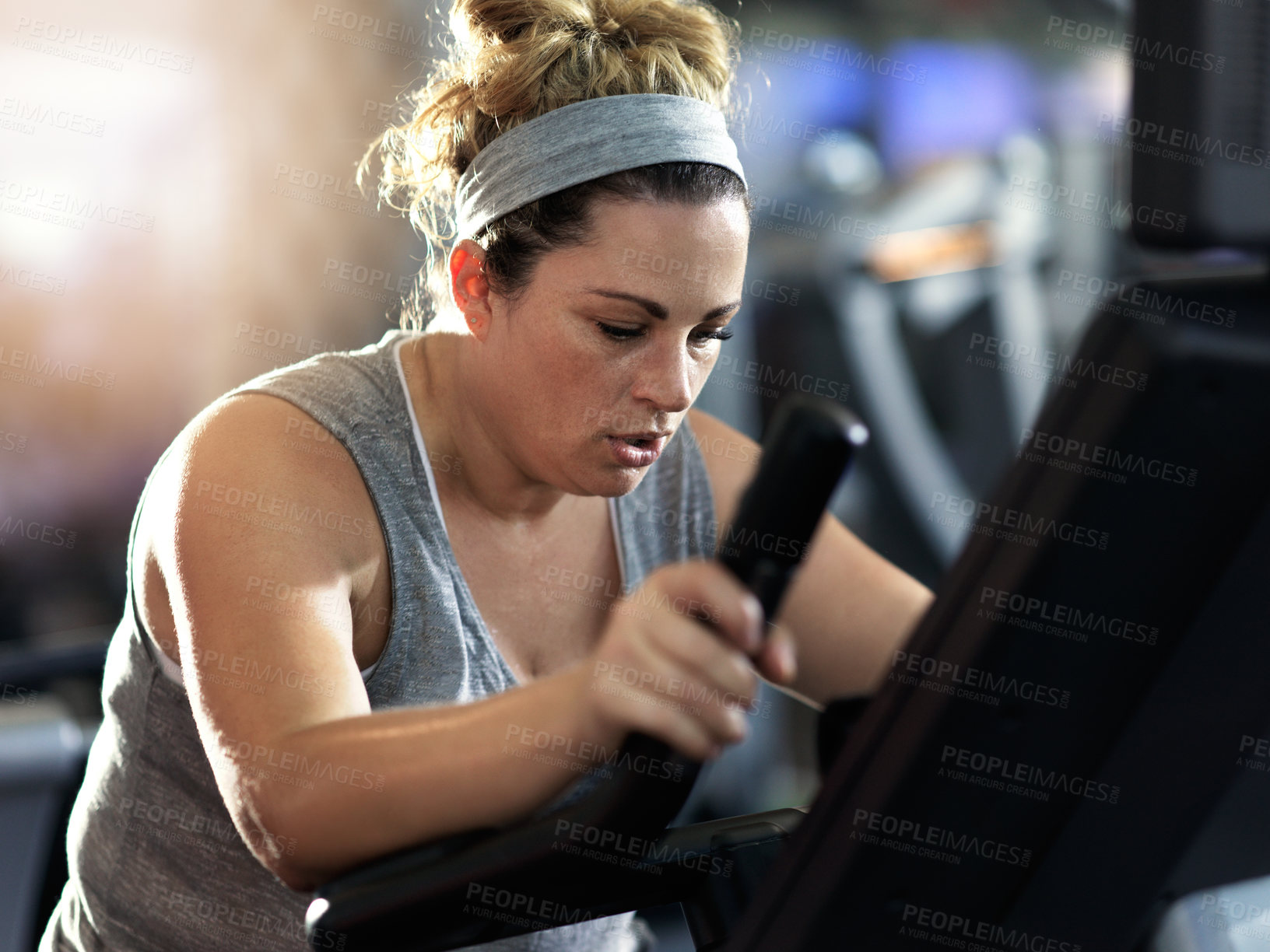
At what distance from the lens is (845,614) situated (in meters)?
1.27

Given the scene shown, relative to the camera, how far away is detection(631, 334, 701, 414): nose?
1.02 metres

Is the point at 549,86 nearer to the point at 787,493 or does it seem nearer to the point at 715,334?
the point at 715,334

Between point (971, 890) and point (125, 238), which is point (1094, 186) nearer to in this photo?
point (125, 238)

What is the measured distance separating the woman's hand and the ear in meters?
0.60

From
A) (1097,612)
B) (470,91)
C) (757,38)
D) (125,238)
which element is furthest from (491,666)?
(757,38)

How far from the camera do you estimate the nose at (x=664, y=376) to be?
1021 millimetres

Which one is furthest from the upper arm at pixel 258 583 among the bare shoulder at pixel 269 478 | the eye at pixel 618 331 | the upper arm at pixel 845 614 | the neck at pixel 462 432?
the upper arm at pixel 845 614

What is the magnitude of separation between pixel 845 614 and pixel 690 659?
2.45ft

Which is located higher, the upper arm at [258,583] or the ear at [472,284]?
the ear at [472,284]

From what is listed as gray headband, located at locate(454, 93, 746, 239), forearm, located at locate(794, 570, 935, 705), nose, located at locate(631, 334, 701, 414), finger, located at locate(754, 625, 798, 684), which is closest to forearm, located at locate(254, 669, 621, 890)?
finger, located at locate(754, 625, 798, 684)

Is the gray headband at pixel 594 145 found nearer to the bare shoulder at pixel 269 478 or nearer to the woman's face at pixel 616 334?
the woman's face at pixel 616 334

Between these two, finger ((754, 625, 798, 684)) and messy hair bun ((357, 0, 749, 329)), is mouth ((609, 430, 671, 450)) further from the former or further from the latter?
finger ((754, 625, 798, 684))

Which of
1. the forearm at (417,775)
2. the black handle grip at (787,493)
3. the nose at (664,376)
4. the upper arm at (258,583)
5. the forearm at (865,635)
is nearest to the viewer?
the black handle grip at (787,493)

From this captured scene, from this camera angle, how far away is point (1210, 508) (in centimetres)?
52
